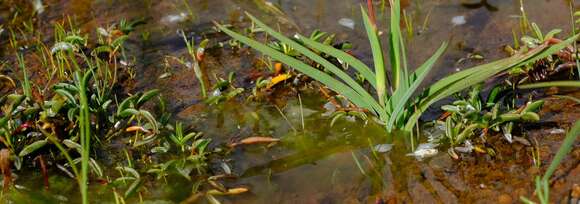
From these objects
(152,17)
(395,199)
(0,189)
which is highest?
(152,17)

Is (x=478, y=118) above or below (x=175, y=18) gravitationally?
below

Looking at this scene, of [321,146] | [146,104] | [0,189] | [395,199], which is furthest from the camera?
[146,104]

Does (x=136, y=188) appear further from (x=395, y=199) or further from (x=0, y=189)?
(x=395, y=199)

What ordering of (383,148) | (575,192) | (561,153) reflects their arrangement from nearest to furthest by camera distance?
(561,153) → (575,192) → (383,148)

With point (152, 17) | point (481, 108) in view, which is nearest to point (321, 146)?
point (481, 108)

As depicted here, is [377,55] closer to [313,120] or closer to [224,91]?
[313,120]

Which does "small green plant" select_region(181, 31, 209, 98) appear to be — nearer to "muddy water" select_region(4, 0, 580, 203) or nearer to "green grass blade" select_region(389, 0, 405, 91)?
"muddy water" select_region(4, 0, 580, 203)

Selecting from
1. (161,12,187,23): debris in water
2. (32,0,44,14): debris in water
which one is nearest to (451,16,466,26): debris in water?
(161,12,187,23): debris in water

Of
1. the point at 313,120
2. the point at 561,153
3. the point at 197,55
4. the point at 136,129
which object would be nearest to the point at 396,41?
the point at 313,120
